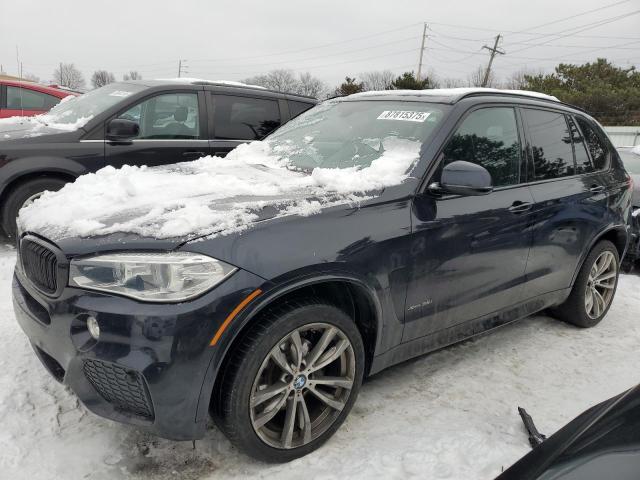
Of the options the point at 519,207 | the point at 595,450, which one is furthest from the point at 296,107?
the point at 595,450

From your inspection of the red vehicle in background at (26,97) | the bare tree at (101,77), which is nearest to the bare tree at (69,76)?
the bare tree at (101,77)

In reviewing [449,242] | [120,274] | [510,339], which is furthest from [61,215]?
[510,339]

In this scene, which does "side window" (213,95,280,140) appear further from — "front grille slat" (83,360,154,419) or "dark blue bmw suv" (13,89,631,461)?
"front grille slat" (83,360,154,419)

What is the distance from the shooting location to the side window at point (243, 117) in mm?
5809

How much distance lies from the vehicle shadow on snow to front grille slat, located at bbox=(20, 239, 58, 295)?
2.77ft

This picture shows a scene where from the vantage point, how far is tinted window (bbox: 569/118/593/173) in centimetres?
399

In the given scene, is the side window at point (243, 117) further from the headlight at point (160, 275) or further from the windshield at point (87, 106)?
the headlight at point (160, 275)

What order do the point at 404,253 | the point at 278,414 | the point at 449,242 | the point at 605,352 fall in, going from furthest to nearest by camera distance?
1. the point at 605,352
2. the point at 449,242
3. the point at 404,253
4. the point at 278,414

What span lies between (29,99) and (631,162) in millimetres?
9401

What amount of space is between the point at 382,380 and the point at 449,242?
100cm

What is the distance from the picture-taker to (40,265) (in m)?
2.31

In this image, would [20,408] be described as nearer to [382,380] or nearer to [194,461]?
[194,461]

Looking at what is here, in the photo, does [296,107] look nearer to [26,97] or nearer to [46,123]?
[46,123]

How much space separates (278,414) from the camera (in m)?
2.46
